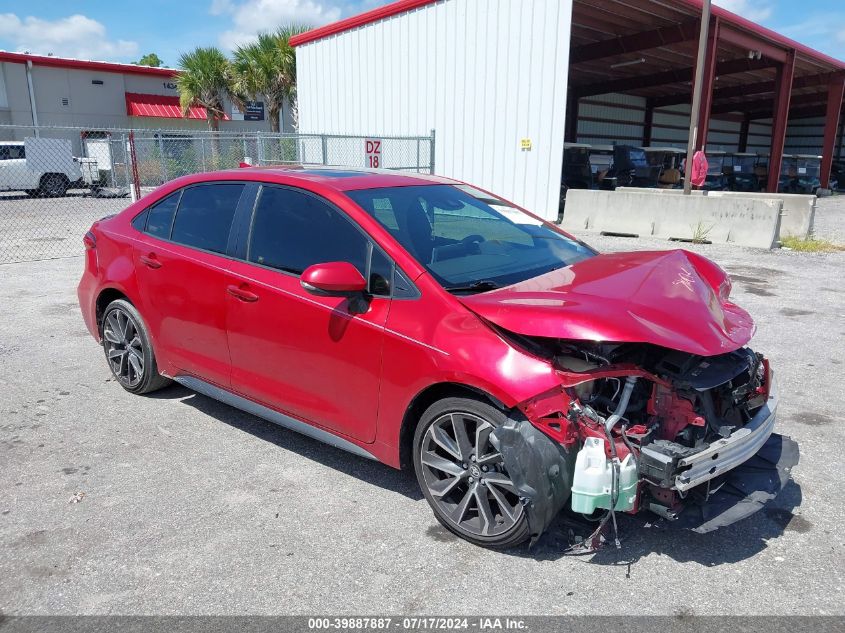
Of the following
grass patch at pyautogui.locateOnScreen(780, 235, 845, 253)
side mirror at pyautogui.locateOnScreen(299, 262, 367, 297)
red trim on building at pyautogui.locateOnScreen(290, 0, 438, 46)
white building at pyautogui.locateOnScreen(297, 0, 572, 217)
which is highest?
red trim on building at pyautogui.locateOnScreen(290, 0, 438, 46)

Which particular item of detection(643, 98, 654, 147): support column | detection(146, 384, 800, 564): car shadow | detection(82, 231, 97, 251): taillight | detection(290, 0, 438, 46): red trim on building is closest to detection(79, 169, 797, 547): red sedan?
detection(146, 384, 800, 564): car shadow

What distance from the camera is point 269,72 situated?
28922mm

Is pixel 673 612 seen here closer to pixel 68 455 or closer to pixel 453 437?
pixel 453 437

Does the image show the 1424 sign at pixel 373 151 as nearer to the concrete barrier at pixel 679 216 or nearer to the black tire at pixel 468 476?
the concrete barrier at pixel 679 216

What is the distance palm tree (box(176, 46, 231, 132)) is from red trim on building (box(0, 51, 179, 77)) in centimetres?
407

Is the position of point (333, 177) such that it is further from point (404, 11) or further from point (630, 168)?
point (630, 168)

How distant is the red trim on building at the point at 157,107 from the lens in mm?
33625

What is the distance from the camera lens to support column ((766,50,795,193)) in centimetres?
2316

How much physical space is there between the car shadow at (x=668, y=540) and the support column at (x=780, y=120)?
23435 mm

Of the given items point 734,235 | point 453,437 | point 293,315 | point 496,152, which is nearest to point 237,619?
point 453,437

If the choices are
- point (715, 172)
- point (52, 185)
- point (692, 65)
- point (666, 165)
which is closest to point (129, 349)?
point (52, 185)

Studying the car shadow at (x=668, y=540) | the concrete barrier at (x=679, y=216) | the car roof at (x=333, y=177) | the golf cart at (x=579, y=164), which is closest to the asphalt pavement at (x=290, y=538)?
the car shadow at (x=668, y=540)

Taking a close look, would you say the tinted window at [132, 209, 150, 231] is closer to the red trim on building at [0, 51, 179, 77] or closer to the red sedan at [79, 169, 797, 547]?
the red sedan at [79, 169, 797, 547]

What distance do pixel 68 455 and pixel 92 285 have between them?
1.53m
